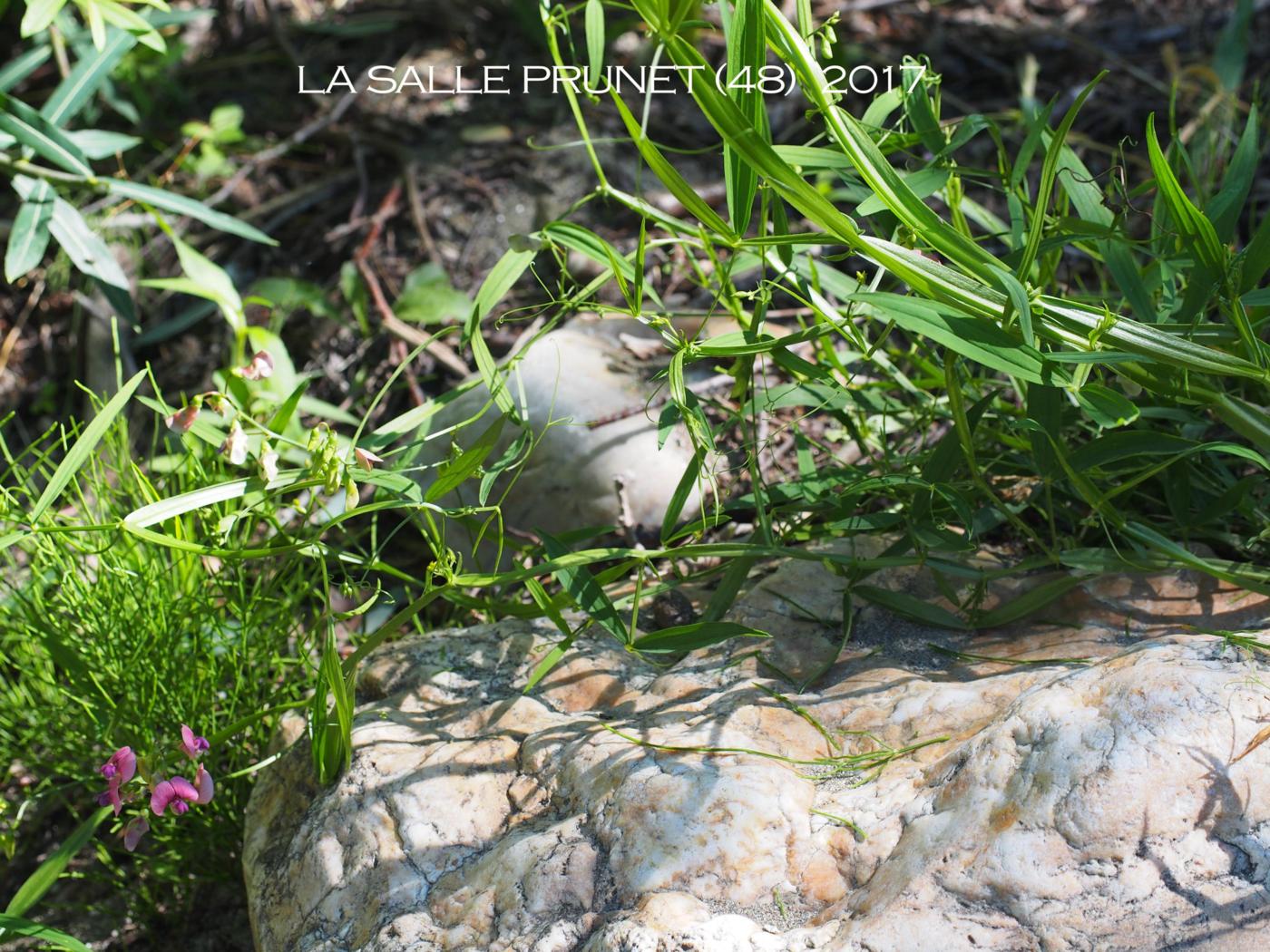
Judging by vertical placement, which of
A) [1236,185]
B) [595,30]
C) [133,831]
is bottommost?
[133,831]

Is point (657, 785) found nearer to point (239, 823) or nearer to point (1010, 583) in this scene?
point (1010, 583)

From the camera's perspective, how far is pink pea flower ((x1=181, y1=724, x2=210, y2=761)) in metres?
1.30

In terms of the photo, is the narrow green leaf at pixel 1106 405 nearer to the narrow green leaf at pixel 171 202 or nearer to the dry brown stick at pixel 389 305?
the dry brown stick at pixel 389 305

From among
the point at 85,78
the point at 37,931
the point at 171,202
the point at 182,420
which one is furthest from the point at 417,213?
the point at 37,931

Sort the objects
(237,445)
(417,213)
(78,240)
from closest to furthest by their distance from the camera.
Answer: (237,445) < (78,240) < (417,213)

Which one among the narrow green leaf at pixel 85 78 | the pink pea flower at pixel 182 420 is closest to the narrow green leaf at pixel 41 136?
the narrow green leaf at pixel 85 78

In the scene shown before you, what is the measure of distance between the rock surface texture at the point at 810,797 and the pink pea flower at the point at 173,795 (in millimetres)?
95

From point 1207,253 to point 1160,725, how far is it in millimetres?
531

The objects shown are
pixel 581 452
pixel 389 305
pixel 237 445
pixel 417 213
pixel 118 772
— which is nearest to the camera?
pixel 237 445

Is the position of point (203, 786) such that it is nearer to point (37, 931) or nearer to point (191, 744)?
point (191, 744)

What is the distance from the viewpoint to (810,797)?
1068mm

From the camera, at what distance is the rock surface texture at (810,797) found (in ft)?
2.95

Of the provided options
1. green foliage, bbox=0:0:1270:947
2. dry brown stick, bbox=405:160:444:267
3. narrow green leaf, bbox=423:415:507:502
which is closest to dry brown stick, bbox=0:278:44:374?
green foliage, bbox=0:0:1270:947

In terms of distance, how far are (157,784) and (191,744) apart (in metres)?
0.06
